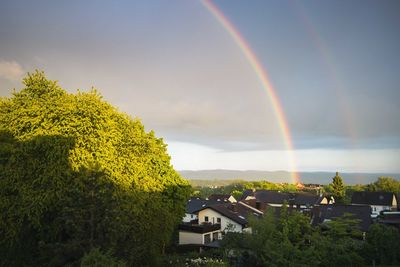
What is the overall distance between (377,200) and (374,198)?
635 millimetres

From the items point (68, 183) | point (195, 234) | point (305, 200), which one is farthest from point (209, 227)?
point (305, 200)

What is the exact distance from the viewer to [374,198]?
67.8 meters

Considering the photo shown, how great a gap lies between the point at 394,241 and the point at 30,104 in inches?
1136

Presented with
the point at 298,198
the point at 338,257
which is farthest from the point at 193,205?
the point at 338,257

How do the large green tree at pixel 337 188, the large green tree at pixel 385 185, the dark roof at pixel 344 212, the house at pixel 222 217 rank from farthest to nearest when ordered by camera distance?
1. the large green tree at pixel 385 185
2. the large green tree at pixel 337 188
3. the house at pixel 222 217
4. the dark roof at pixel 344 212

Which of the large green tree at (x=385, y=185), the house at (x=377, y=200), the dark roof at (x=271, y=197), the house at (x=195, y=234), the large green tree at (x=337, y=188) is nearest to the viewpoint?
the house at (x=195, y=234)

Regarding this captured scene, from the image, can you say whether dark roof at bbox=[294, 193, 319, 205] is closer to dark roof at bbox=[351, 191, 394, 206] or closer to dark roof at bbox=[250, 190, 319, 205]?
dark roof at bbox=[250, 190, 319, 205]

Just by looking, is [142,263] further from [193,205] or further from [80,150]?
[193,205]

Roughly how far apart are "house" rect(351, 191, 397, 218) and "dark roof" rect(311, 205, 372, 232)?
2612cm

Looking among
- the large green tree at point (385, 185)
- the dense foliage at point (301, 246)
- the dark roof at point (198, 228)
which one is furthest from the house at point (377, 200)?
the dark roof at point (198, 228)

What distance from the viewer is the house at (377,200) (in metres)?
66.2

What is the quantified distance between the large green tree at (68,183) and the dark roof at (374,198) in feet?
194

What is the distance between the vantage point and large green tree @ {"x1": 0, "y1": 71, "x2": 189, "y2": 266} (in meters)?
15.6

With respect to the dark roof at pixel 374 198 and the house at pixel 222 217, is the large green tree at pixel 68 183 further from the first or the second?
the dark roof at pixel 374 198
